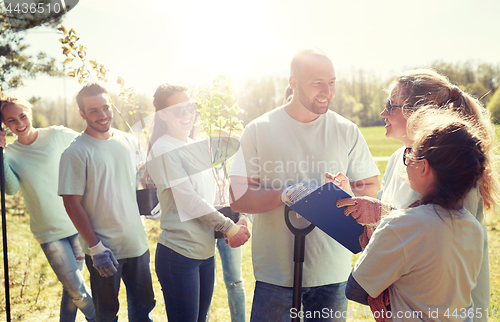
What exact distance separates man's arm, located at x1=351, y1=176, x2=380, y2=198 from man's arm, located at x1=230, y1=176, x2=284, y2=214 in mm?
505

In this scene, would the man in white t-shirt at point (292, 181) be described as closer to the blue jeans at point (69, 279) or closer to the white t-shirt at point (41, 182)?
the blue jeans at point (69, 279)

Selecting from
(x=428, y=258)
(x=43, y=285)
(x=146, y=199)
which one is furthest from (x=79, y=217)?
(x=43, y=285)

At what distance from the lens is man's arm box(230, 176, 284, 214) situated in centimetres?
178

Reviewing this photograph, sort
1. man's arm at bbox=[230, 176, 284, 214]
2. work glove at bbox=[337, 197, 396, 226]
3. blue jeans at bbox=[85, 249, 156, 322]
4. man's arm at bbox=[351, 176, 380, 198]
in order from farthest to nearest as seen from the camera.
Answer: blue jeans at bbox=[85, 249, 156, 322] < man's arm at bbox=[351, 176, 380, 198] < man's arm at bbox=[230, 176, 284, 214] < work glove at bbox=[337, 197, 396, 226]

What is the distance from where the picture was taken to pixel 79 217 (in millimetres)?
2291

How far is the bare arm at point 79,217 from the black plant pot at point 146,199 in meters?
0.39

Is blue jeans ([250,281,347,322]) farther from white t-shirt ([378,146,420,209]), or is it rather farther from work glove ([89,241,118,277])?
work glove ([89,241,118,277])

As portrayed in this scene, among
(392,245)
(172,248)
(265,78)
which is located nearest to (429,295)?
(392,245)

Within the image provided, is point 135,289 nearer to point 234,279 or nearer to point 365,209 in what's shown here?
point 234,279

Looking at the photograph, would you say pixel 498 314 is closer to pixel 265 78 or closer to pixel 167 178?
pixel 167 178

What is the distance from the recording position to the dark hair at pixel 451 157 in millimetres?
1174

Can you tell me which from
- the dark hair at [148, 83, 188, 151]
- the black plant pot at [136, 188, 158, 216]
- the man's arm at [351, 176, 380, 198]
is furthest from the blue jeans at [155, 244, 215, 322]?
the man's arm at [351, 176, 380, 198]

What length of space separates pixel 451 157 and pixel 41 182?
3.04 m

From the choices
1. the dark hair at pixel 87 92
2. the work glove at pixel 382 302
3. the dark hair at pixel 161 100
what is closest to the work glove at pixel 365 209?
the work glove at pixel 382 302
